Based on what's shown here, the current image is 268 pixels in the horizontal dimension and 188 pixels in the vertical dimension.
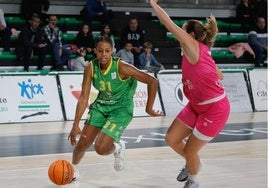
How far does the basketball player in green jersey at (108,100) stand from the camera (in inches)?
233

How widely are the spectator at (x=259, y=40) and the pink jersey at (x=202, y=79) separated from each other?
38.1 ft

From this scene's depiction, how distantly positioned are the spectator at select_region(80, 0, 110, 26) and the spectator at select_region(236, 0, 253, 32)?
4.64 m

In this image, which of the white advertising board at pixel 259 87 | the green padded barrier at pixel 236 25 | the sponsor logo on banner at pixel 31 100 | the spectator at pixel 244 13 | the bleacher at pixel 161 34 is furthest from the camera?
the green padded barrier at pixel 236 25

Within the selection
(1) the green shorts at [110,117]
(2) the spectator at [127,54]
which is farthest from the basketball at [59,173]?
(2) the spectator at [127,54]

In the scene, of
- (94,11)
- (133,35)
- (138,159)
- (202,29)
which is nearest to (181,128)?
(202,29)

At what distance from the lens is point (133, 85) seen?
6254 millimetres

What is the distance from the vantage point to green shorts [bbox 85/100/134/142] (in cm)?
618

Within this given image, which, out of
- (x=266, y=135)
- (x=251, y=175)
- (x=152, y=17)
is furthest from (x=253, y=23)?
(x=251, y=175)

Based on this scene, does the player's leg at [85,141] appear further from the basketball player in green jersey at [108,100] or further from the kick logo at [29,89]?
the kick logo at [29,89]

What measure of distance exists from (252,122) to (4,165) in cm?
603

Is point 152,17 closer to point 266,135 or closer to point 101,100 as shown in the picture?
point 266,135

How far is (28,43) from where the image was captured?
1317 centimetres

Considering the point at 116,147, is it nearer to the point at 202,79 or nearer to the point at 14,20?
the point at 202,79

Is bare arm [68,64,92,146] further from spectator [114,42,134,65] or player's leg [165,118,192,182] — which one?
spectator [114,42,134,65]
